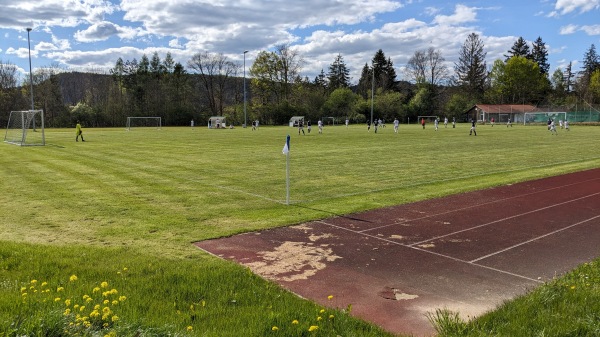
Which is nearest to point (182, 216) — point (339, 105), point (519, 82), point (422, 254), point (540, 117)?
point (422, 254)

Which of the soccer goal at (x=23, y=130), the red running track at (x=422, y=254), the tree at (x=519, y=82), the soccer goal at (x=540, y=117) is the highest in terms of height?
the tree at (x=519, y=82)

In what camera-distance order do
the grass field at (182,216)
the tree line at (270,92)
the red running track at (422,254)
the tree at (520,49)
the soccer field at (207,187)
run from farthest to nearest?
the tree at (520,49) → the tree line at (270,92) → the soccer field at (207,187) → the red running track at (422,254) → the grass field at (182,216)

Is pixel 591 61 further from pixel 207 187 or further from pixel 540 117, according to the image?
pixel 207 187

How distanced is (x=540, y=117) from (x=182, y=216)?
92551 millimetres

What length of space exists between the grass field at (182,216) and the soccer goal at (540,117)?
7025cm

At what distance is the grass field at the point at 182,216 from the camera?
15.0 feet

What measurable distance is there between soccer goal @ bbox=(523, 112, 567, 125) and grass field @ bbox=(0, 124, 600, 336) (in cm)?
7025

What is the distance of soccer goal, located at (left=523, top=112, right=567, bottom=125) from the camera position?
84.9 m

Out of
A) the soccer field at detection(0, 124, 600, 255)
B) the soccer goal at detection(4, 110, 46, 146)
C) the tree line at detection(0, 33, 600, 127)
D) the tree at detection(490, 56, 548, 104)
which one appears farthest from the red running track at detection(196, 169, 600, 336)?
the tree at detection(490, 56, 548, 104)

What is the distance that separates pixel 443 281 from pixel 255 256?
2769 mm

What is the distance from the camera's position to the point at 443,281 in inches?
239

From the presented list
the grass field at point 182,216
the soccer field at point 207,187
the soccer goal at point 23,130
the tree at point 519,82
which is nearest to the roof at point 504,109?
the tree at point 519,82

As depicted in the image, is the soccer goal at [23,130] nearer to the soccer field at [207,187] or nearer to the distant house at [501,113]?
the soccer field at [207,187]

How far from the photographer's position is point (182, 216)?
32.6ft
